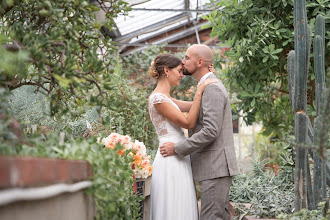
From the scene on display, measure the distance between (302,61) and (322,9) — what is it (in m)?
1.59

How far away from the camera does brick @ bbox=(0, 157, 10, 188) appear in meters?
0.72

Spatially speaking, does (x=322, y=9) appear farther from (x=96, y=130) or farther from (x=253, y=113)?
(x=96, y=130)

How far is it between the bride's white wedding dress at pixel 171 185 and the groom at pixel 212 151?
0.07 m

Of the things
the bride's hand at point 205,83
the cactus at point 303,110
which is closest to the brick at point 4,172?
the cactus at point 303,110

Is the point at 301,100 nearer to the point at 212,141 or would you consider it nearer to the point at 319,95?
the point at 319,95

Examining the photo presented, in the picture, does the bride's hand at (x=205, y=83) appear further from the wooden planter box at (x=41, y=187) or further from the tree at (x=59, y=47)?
the wooden planter box at (x=41, y=187)

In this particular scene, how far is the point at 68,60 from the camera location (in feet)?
4.63

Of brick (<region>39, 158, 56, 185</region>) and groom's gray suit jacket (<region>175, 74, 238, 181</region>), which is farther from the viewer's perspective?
groom's gray suit jacket (<region>175, 74, 238, 181</region>)

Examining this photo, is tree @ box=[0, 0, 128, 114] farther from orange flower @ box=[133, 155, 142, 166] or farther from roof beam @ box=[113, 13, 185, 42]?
roof beam @ box=[113, 13, 185, 42]

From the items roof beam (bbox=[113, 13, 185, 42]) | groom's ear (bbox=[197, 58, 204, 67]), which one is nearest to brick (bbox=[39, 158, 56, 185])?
groom's ear (bbox=[197, 58, 204, 67])

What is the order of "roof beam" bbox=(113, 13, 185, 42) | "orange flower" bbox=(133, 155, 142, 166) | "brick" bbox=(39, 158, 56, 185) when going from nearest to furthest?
"brick" bbox=(39, 158, 56, 185), "orange flower" bbox=(133, 155, 142, 166), "roof beam" bbox=(113, 13, 185, 42)

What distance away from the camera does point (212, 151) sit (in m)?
2.91

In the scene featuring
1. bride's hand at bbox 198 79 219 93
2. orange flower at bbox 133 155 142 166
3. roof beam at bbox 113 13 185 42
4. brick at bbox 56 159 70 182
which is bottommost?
orange flower at bbox 133 155 142 166

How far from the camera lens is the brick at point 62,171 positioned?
3.23 feet
